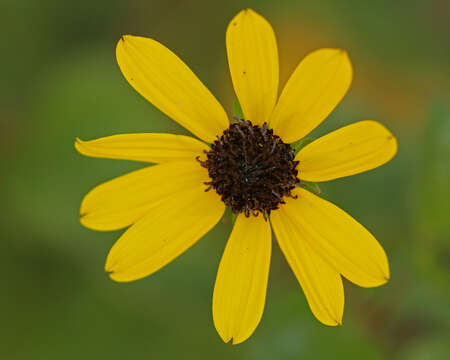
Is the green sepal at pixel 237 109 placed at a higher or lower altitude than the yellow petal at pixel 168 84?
lower

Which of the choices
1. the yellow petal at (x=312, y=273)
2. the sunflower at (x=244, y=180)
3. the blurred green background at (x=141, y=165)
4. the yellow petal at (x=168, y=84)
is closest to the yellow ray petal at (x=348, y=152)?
the sunflower at (x=244, y=180)

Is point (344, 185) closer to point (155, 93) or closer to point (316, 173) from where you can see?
point (316, 173)

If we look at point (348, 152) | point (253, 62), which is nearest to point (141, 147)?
point (253, 62)

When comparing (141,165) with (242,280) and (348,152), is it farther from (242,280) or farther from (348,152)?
(348,152)

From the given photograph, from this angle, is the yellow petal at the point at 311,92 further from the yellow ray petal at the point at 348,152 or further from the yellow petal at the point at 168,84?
the yellow petal at the point at 168,84

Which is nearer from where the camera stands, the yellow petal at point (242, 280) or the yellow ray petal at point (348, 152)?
the yellow ray petal at point (348, 152)

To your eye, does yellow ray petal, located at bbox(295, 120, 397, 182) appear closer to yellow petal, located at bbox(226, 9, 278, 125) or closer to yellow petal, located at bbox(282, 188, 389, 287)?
yellow petal, located at bbox(282, 188, 389, 287)
